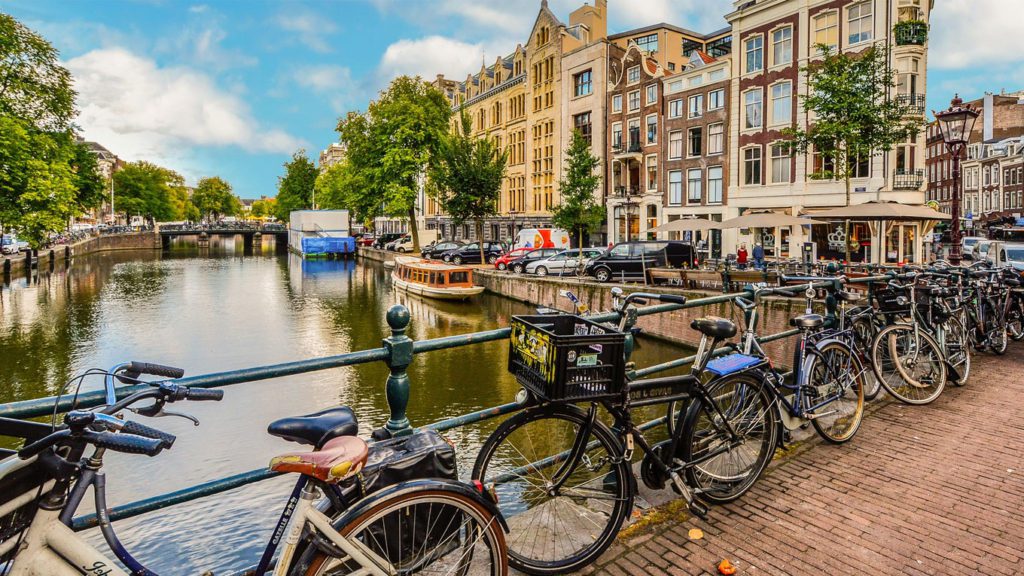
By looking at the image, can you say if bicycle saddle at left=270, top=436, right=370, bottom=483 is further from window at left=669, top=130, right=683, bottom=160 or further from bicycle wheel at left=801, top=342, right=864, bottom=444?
window at left=669, top=130, right=683, bottom=160

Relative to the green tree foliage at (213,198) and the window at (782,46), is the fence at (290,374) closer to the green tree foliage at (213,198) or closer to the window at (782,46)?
the window at (782,46)

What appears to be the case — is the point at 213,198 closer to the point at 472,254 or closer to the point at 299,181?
the point at 299,181

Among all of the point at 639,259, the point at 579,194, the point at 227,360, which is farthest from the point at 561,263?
the point at 227,360

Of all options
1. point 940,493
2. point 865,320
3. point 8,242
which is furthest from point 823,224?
point 8,242

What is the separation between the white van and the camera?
122ft

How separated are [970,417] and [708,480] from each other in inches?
132

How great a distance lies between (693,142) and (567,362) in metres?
36.5

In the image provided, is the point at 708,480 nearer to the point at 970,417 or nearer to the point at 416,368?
the point at 970,417

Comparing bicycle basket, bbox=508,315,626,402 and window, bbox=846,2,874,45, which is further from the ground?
window, bbox=846,2,874,45

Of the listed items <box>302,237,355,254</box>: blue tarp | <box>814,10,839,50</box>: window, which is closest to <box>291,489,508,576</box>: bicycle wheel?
<box>814,10,839,50</box>: window

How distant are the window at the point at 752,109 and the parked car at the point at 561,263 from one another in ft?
38.4

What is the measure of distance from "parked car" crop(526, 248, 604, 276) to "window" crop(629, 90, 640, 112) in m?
→ 15.9

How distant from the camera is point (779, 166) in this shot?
103 ft

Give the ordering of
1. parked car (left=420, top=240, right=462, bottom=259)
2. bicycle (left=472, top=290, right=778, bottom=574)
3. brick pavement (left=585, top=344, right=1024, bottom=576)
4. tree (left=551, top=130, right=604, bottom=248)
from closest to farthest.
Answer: bicycle (left=472, top=290, right=778, bottom=574) < brick pavement (left=585, top=344, right=1024, bottom=576) < tree (left=551, top=130, right=604, bottom=248) < parked car (left=420, top=240, right=462, bottom=259)
